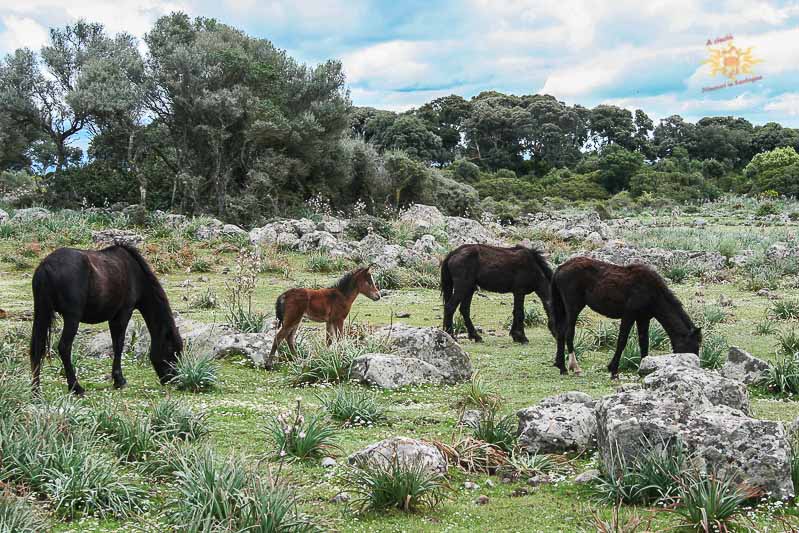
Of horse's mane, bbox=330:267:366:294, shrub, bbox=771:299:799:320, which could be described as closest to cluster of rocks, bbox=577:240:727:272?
shrub, bbox=771:299:799:320

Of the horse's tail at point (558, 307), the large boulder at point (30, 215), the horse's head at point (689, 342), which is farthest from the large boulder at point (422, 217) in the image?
the horse's head at point (689, 342)

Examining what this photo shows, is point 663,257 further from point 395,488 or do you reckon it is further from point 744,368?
point 395,488

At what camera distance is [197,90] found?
36.0 meters

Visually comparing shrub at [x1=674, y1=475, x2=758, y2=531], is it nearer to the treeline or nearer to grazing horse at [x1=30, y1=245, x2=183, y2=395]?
grazing horse at [x1=30, y1=245, x2=183, y2=395]

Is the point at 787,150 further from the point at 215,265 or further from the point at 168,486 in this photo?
the point at 168,486

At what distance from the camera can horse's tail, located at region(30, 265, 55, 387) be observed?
954 centimetres

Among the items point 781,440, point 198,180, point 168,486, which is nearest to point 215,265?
point 198,180

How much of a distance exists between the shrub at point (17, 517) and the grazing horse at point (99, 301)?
3.79m

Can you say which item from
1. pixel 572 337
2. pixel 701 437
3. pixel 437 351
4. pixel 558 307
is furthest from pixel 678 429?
pixel 558 307

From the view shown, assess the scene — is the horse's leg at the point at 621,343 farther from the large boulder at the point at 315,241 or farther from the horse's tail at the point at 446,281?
the large boulder at the point at 315,241

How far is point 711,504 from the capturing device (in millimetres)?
5672

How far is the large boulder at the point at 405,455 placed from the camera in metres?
6.61

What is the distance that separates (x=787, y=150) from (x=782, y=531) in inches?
2868

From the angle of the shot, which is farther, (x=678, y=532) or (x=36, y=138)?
(x=36, y=138)
